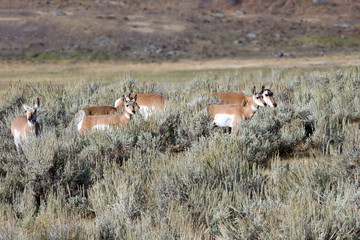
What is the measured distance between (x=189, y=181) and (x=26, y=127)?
3.93 metres

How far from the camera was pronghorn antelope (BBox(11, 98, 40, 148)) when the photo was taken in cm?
805

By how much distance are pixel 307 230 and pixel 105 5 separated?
54.1 meters

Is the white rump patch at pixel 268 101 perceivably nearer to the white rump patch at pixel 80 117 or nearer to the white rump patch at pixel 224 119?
the white rump patch at pixel 224 119

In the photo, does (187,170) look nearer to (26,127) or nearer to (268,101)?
(26,127)

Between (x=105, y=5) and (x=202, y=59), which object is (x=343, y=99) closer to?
(x=202, y=59)

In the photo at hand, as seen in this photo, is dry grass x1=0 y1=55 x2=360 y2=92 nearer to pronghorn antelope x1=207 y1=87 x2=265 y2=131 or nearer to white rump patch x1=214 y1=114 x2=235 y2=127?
pronghorn antelope x1=207 y1=87 x2=265 y2=131

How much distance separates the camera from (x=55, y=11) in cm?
4956

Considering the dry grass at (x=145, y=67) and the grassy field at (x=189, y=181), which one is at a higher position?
the grassy field at (x=189, y=181)

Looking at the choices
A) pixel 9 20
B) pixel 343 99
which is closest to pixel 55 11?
pixel 9 20

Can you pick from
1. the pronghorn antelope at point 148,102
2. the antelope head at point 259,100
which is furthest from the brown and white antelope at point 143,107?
the antelope head at point 259,100

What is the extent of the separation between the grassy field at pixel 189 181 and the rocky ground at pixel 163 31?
3082 centimetres

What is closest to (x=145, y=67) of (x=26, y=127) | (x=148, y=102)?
(x=148, y=102)

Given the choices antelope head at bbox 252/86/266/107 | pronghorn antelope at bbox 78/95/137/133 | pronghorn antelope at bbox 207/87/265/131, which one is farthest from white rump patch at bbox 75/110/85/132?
antelope head at bbox 252/86/266/107

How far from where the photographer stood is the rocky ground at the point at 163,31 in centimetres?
4091
